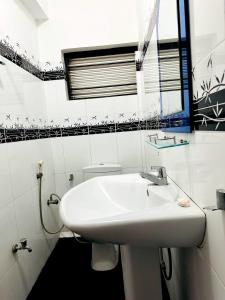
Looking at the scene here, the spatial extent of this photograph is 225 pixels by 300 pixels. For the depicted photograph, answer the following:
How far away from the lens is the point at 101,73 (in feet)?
7.93

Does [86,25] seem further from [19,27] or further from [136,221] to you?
[136,221]

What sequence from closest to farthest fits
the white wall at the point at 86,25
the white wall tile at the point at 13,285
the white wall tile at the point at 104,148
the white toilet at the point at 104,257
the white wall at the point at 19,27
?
the white wall tile at the point at 13,285, the white wall at the point at 19,27, the white toilet at the point at 104,257, the white wall at the point at 86,25, the white wall tile at the point at 104,148

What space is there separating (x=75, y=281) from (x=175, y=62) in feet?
5.64

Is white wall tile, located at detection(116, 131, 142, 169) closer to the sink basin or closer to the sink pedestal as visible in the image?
the sink pedestal

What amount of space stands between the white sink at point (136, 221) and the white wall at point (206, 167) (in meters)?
0.07

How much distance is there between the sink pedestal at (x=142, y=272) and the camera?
1001 mm

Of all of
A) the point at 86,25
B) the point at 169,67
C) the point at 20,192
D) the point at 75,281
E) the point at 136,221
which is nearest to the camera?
the point at 136,221

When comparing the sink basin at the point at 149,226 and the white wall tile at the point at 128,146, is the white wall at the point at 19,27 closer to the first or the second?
the white wall tile at the point at 128,146

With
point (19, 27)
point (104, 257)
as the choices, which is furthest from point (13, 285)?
point (19, 27)

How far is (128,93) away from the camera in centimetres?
239

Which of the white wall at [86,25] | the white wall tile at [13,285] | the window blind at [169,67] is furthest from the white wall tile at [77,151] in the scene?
the window blind at [169,67]

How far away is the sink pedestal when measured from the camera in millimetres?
1001

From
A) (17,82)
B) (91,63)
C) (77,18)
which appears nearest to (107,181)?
(17,82)

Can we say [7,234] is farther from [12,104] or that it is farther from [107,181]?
[12,104]
